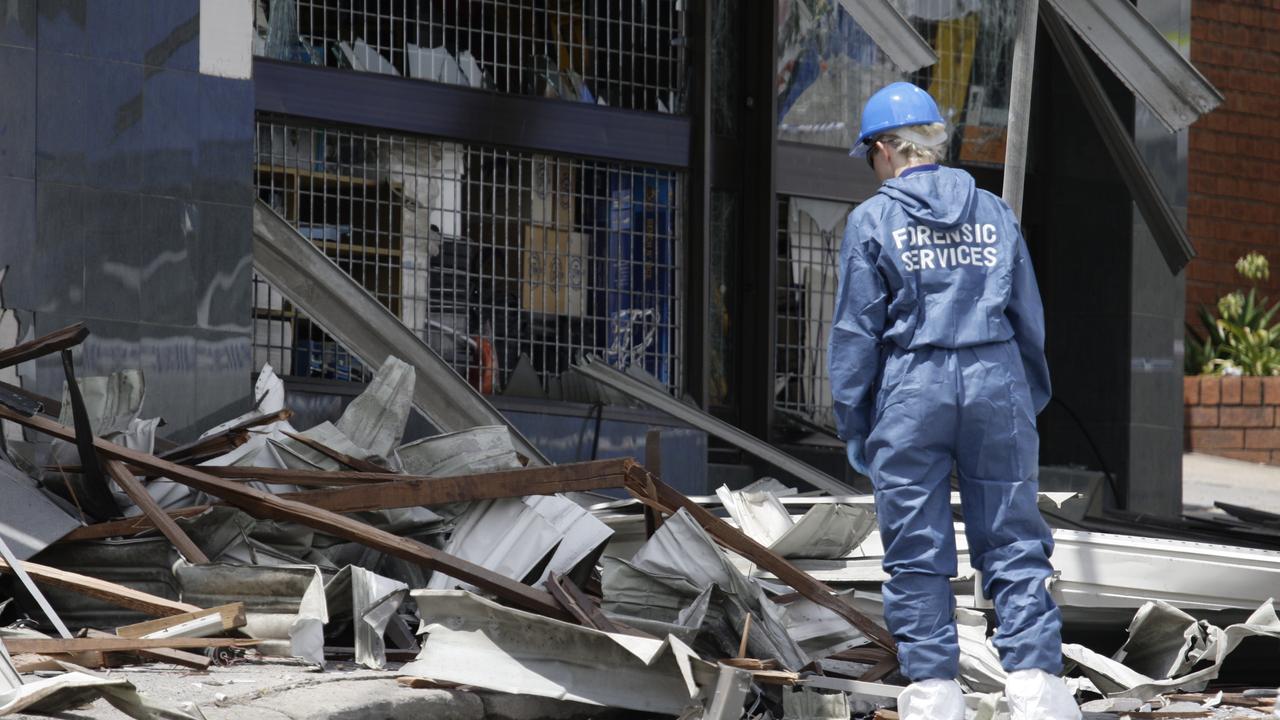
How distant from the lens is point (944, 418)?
406 centimetres

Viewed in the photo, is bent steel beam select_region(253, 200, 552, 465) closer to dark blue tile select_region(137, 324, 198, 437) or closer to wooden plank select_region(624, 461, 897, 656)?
dark blue tile select_region(137, 324, 198, 437)

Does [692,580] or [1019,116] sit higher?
[1019,116]

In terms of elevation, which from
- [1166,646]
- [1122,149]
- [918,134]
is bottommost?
[1166,646]

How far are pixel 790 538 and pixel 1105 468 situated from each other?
165 inches

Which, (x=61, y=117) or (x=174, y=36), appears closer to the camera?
(x=61, y=117)

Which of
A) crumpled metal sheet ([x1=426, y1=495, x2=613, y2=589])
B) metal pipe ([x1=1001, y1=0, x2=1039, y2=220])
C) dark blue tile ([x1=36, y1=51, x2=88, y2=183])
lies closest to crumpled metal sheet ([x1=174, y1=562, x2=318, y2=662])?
crumpled metal sheet ([x1=426, y1=495, x2=613, y2=589])

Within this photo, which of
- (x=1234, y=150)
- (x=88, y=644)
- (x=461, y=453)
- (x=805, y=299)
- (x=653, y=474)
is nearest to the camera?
(x=88, y=644)

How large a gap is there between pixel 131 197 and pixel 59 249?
0.30m

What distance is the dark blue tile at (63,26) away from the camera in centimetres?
564

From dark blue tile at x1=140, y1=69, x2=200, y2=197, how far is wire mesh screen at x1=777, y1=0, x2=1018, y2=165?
340cm

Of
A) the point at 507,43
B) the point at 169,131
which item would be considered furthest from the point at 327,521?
the point at 507,43

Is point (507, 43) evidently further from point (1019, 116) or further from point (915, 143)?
point (915, 143)

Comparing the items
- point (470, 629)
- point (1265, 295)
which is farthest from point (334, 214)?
point (1265, 295)

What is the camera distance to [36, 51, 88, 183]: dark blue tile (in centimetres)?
563
